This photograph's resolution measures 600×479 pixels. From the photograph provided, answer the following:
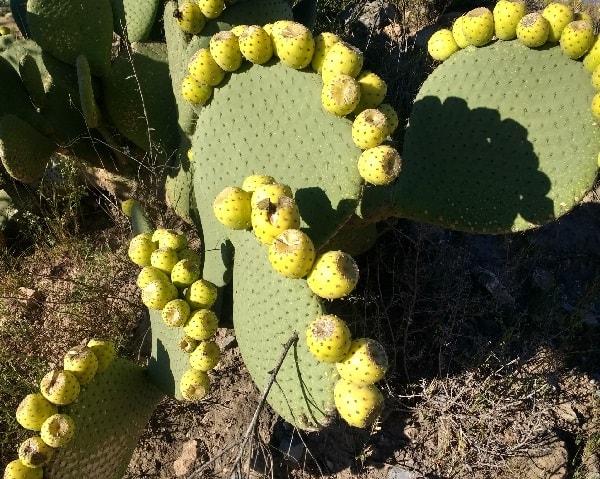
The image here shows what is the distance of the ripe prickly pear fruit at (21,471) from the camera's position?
4.26ft

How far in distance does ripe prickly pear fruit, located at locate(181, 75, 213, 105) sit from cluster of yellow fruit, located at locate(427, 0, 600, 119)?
88 cm

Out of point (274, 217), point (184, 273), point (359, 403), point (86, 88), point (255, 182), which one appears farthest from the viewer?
point (86, 88)

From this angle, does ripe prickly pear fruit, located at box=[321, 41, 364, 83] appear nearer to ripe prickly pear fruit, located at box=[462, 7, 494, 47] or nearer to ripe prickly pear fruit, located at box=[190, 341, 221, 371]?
ripe prickly pear fruit, located at box=[462, 7, 494, 47]

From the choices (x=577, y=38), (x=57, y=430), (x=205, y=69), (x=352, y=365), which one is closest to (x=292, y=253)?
(x=352, y=365)

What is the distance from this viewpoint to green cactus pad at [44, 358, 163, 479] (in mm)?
1414

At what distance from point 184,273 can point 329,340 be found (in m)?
0.62

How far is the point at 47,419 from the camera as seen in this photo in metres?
1.35

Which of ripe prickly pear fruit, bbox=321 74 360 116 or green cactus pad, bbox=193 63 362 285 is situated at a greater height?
ripe prickly pear fruit, bbox=321 74 360 116

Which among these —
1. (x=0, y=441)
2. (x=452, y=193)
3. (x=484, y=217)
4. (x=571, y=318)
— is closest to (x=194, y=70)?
(x=452, y=193)

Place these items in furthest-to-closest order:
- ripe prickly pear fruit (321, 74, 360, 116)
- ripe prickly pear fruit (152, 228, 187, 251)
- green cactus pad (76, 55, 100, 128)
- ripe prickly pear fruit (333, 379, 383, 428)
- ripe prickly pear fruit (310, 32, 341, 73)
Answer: green cactus pad (76, 55, 100, 128) < ripe prickly pear fruit (152, 228, 187, 251) < ripe prickly pear fruit (310, 32, 341, 73) < ripe prickly pear fruit (321, 74, 360, 116) < ripe prickly pear fruit (333, 379, 383, 428)

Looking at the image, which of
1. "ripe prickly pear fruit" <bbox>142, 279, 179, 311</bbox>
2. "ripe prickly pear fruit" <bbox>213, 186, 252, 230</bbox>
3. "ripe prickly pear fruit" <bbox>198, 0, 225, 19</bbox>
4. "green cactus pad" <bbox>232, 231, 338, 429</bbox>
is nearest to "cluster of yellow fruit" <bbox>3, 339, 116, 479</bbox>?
"ripe prickly pear fruit" <bbox>142, 279, 179, 311</bbox>

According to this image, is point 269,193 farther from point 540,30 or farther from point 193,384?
point 540,30

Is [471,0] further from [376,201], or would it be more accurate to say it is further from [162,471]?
[162,471]

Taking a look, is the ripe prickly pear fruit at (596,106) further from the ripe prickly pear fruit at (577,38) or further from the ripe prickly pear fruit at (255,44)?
the ripe prickly pear fruit at (255,44)
